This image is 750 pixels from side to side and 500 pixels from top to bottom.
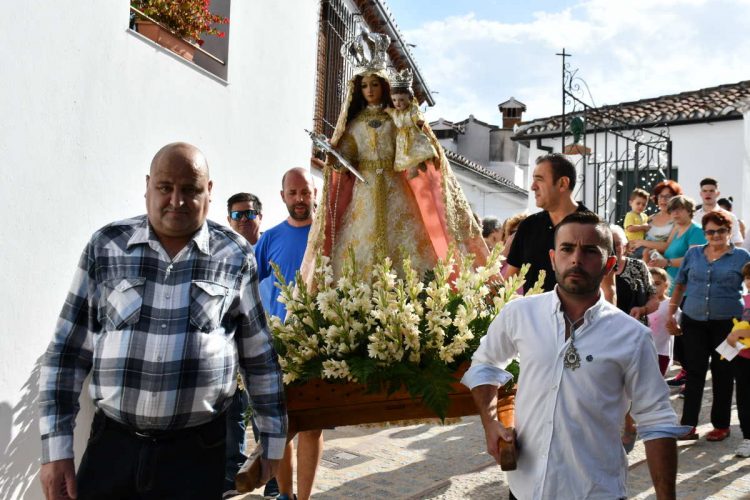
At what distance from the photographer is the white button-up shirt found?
2.57 m

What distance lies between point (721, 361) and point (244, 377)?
198 inches

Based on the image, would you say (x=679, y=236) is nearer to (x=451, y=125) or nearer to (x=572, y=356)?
(x=572, y=356)

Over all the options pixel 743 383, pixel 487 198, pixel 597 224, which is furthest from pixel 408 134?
pixel 487 198

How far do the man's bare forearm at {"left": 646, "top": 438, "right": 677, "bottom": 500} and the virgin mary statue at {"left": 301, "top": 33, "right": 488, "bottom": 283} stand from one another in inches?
86.2

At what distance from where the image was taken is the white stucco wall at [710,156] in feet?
55.7

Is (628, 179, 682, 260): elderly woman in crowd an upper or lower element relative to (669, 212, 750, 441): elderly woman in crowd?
upper

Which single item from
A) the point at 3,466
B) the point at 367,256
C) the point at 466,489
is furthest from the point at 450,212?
the point at 3,466

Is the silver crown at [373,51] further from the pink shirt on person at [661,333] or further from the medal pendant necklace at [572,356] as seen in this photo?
the pink shirt on person at [661,333]

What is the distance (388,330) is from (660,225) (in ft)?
21.7

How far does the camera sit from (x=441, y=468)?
6.00m

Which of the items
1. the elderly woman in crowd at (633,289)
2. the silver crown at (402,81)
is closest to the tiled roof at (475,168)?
the elderly woman in crowd at (633,289)

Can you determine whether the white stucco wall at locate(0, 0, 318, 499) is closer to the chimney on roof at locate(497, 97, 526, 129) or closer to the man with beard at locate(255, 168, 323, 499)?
the man with beard at locate(255, 168, 323, 499)

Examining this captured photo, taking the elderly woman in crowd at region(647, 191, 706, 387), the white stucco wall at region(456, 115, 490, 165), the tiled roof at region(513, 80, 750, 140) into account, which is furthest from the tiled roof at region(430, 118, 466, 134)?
the elderly woman in crowd at region(647, 191, 706, 387)

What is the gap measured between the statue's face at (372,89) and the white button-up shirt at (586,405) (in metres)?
2.45
